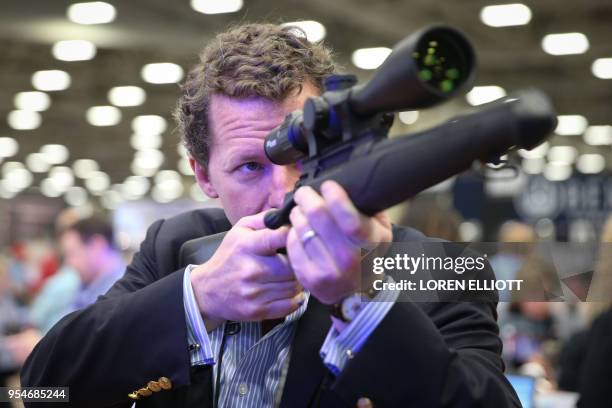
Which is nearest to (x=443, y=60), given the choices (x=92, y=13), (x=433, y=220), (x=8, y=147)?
(x=433, y=220)

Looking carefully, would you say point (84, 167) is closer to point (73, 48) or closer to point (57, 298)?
point (73, 48)

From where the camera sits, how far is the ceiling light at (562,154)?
74.1 feet

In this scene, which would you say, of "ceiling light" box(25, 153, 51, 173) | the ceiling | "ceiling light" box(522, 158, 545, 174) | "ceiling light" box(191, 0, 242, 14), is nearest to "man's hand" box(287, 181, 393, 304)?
the ceiling

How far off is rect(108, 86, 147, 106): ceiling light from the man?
1559cm

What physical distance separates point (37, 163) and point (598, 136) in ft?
58.1

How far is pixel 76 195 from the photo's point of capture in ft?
123

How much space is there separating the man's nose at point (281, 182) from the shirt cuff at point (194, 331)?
194 millimetres

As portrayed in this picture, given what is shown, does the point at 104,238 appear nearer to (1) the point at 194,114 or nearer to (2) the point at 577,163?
(1) the point at 194,114

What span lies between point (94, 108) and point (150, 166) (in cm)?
998

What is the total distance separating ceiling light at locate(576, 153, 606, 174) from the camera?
23781 millimetres

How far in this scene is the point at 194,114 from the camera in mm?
1749

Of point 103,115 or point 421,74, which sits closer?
point 421,74

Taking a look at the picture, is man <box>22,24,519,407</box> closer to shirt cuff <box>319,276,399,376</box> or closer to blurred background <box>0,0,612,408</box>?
shirt cuff <box>319,276,399,376</box>

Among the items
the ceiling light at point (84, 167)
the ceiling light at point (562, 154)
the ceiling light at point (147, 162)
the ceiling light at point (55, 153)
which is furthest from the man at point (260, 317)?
the ceiling light at point (84, 167)
